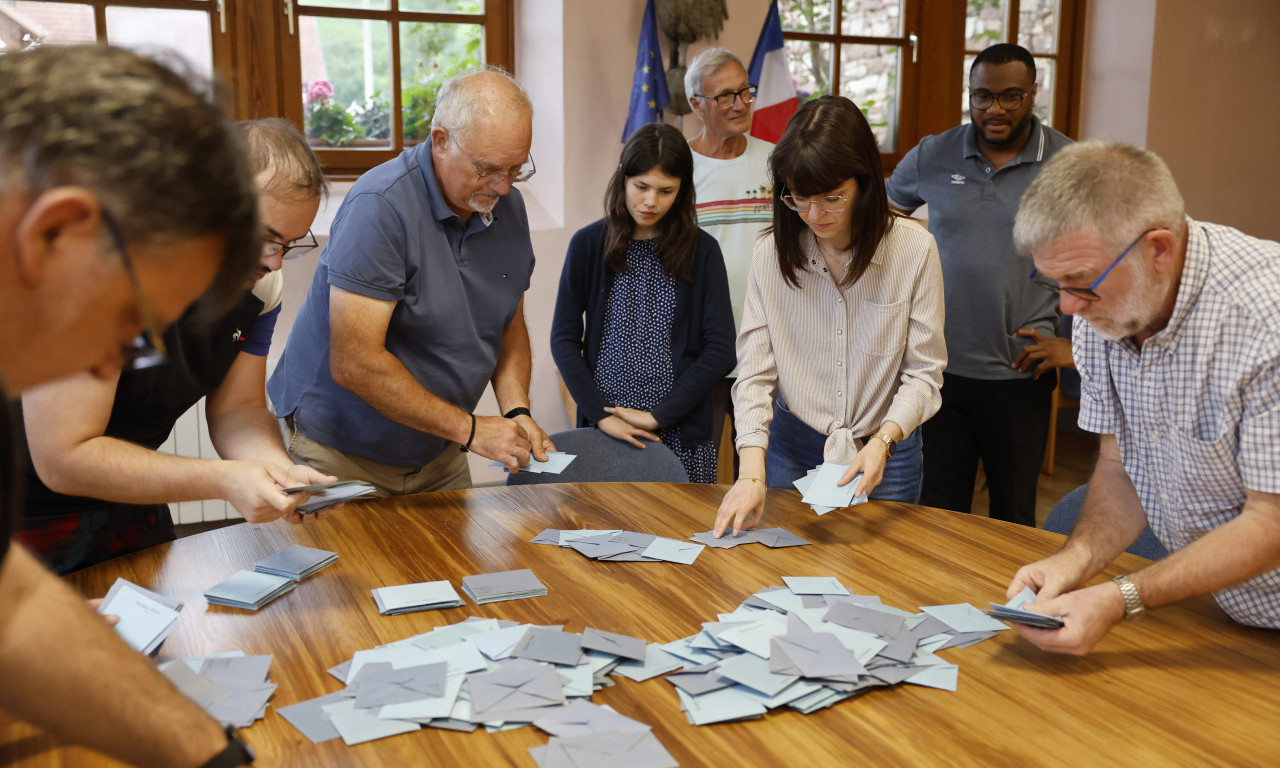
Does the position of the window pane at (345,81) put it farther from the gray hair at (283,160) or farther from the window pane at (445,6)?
the gray hair at (283,160)

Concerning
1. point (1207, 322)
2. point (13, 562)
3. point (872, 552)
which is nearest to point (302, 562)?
point (13, 562)

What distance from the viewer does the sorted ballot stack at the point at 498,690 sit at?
128 centimetres

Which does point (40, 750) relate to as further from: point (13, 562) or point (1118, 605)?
point (1118, 605)

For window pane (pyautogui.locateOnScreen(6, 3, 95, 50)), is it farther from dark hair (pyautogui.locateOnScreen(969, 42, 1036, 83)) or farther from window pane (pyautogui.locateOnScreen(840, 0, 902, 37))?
window pane (pyautogui.locateOnScreen(840, 0, 902, 37))

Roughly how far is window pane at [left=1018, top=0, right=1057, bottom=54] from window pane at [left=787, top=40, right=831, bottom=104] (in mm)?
1412

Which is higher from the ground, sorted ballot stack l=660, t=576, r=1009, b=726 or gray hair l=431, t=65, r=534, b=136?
gray hair l=431, t=65, r=534, b=136

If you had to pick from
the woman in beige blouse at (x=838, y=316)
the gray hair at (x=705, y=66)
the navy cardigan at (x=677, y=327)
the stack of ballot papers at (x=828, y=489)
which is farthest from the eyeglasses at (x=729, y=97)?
the stack of ballot papers at (x=828, y=489)

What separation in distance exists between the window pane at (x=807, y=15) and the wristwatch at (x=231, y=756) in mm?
4799

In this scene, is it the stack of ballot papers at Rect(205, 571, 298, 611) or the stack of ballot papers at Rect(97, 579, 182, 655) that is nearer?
the stack of ballot papers at Rect(97, 579, 182, 655)

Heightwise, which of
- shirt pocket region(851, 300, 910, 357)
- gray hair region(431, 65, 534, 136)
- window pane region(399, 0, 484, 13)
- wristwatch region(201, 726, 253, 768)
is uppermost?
window pane region(399, 0, 484, 13)

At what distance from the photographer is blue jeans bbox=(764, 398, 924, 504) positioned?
2.51 m

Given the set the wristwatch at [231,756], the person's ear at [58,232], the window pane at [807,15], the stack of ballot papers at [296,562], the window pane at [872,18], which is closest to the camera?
the person's ear at [58,232]

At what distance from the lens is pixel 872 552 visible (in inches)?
78.8

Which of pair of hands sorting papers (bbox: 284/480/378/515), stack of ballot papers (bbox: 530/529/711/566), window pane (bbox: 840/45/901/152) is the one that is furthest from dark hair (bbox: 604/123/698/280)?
window pane (bbox: 840/45/901/152)
